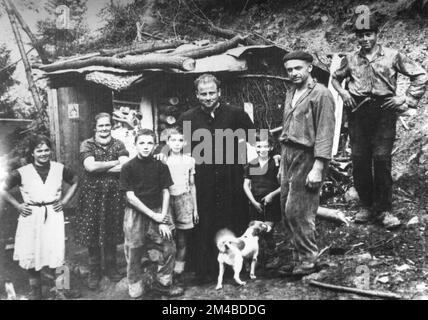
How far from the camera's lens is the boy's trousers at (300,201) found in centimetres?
405

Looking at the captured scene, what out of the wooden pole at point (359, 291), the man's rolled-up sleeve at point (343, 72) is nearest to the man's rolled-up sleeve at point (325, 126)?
the man's rolled-up sleeve at point (343, 72)

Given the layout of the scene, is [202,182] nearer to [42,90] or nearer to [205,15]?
[205,15]

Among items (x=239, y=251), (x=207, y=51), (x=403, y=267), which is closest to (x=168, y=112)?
(x=207, y=51)

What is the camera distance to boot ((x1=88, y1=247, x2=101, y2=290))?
4.54 m

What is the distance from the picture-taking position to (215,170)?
4.49m

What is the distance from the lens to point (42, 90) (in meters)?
6.13

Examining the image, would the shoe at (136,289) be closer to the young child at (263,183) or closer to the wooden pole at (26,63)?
the young child at (263,183)

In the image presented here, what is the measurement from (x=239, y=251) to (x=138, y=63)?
2.54m

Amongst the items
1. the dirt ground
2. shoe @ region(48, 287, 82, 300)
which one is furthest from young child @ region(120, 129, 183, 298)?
shoe @ region(48, 287, 82, 300)

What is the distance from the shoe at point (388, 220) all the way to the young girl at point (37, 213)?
336 cm

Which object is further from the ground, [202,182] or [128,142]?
[128,142]

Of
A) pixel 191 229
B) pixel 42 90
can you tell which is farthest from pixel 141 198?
pixel 42 90

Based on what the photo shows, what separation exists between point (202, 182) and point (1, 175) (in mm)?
2214

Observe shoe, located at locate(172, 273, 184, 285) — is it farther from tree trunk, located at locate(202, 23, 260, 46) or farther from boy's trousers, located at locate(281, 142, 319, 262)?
tree trunk, located at locate(202, 23, 260, 46)
